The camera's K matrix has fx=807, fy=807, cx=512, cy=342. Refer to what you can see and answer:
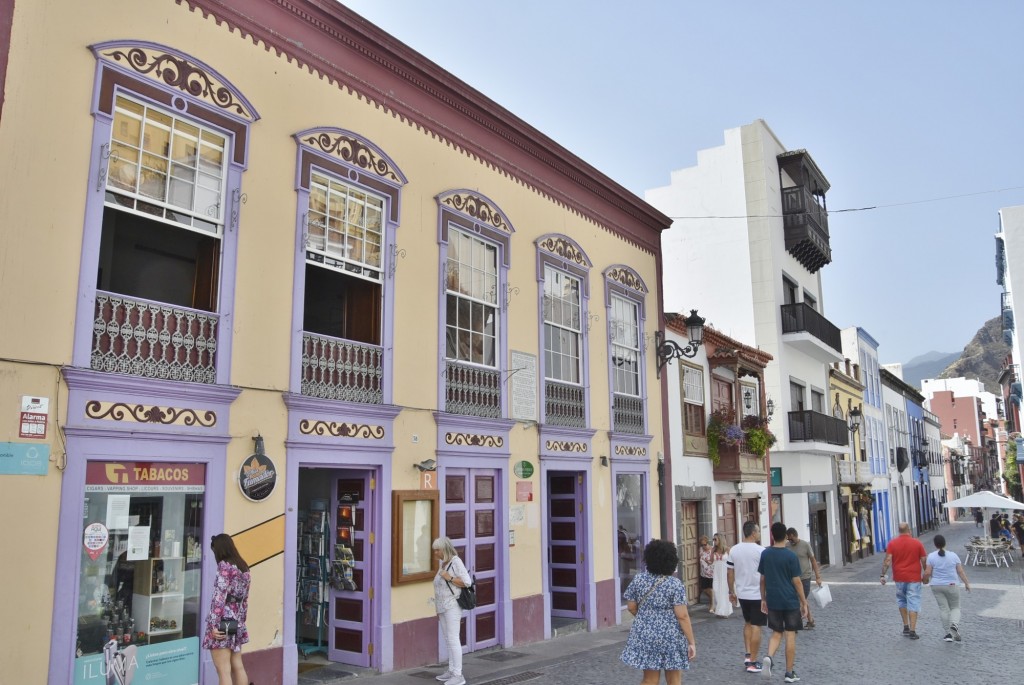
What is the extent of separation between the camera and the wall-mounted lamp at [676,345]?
15.4 m

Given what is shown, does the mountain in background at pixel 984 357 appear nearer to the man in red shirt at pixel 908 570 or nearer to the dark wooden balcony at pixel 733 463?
the dark wooden balcony at pixel 733 463

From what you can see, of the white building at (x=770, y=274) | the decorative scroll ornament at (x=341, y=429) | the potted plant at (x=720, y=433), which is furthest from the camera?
the white building at (x=770, y=274)

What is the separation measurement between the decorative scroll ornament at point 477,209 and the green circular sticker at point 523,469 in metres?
3.61

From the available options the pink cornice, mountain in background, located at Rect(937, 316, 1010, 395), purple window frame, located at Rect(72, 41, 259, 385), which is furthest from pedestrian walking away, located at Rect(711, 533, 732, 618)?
mountain in background, located at Rect(937, 316, 1010, 395)

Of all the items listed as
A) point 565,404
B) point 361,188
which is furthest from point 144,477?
point 565,404

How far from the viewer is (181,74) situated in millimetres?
7977

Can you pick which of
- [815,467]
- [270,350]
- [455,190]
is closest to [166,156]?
[270,350]

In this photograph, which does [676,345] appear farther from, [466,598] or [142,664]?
[142,664]

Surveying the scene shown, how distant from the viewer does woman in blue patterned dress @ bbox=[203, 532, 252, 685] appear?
23.2 ft

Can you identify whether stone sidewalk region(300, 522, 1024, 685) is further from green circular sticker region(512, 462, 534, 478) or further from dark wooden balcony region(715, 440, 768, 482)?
dark wooden balcony region(715, 440, 768, 482)

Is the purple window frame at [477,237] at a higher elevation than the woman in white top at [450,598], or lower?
higher

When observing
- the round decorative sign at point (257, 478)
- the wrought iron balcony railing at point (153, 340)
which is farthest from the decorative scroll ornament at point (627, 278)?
the wrought iron balcony railing at point (153, 340)

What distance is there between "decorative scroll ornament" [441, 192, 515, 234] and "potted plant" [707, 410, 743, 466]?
26.8ft

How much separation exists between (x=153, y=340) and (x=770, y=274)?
67.0ft
